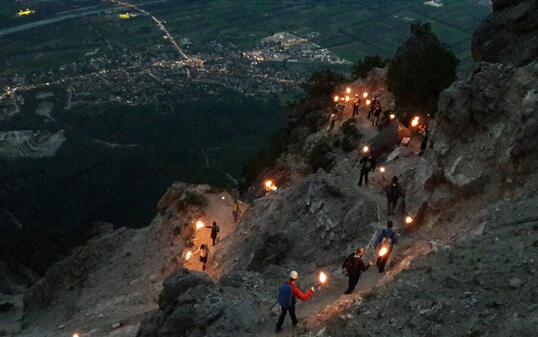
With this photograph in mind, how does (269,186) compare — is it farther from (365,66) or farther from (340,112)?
(365,66)

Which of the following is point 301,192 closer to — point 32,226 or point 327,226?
point 327,226

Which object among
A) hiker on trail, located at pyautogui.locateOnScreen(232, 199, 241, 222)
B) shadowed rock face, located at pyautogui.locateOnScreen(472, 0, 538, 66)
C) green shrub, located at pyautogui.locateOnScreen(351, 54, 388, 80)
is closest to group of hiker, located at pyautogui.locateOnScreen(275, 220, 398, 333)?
shadowed rock face, located at pyautogui.locateOnScreen(472, 0, 538, 66)

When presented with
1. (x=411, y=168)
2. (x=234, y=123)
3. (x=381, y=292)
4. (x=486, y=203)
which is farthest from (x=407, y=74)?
(x=234, y=123)

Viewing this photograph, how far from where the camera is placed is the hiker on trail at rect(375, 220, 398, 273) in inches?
1007

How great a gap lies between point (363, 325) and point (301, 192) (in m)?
17.4

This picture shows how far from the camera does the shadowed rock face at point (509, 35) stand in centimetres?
3725

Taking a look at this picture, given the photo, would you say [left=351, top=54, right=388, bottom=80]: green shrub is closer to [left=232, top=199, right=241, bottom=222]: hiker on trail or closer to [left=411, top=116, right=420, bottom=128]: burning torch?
[left=411, top=116, right=420, bottom=128]: burning torch

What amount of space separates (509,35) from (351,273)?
25.0m

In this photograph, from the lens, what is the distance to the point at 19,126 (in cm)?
18188

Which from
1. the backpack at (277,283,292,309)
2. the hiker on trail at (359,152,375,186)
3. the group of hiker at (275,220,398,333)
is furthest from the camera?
the hiker on trail at (359,152,375,186)

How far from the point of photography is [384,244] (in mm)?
26000

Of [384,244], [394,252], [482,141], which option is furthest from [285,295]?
[482,141]

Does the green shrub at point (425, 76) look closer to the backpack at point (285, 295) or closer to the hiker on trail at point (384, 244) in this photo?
the hiker on trail at point (384, 244)

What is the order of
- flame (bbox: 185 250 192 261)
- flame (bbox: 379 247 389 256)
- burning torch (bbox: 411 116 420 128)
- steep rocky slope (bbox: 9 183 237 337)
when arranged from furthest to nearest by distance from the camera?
burning torch (bbox: 411 116 420 128), steep rocky slope (bbox: 9 183 237 337), flame (bbox: 185 250 192 261), flame (bbox: 379 247 389 256)
